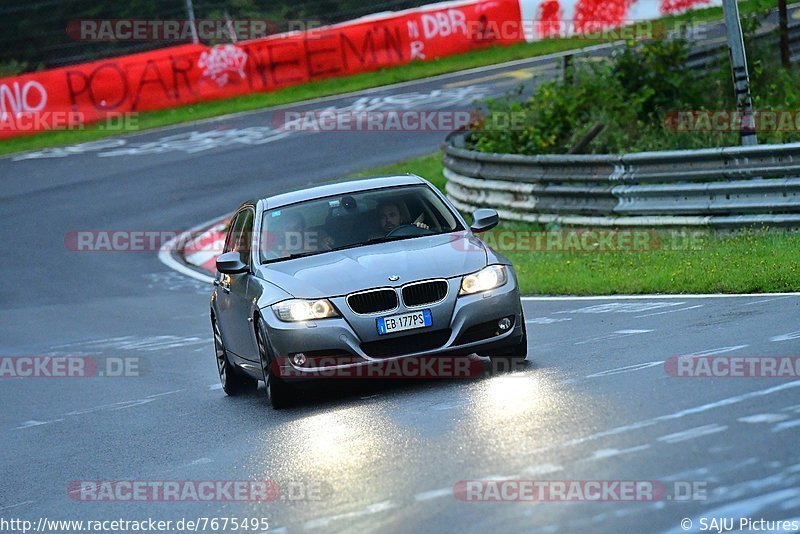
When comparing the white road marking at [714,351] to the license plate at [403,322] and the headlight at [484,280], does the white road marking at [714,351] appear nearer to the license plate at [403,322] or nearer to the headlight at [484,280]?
the headlight at [484,280]

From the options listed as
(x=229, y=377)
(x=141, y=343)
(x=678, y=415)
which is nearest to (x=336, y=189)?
(x=229, y=377)

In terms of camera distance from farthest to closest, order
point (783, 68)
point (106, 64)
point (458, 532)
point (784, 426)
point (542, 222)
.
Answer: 1. point (106, 64)
2. point (783, 68)
3. point (542, 222)
4. point (784, 426)
5. point (458, 532)

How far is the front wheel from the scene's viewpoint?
1027cm

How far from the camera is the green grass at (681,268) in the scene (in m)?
13.3

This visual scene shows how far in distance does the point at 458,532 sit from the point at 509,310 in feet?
13.9

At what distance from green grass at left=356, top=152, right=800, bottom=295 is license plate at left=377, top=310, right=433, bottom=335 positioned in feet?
13.6

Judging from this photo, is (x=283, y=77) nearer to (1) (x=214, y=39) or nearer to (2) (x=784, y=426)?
(1) (x=214, y=39)

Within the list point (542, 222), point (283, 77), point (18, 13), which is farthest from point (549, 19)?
point (542, 222)

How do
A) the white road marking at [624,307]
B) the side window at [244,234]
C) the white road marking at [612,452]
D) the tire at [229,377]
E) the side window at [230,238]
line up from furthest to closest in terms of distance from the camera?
the white road marking at [624,307], the side window at [230,238], the tire at [229,377], the side window at [244,234], the white road marking at [612,452]

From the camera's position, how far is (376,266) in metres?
10.2

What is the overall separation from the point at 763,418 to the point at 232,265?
497 centimetres

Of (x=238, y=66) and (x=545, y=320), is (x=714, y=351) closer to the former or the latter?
(x=545, y=320)

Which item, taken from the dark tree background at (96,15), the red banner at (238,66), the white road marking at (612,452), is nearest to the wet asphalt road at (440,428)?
the white road marking at (612,452)

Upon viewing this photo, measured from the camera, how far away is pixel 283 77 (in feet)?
125
